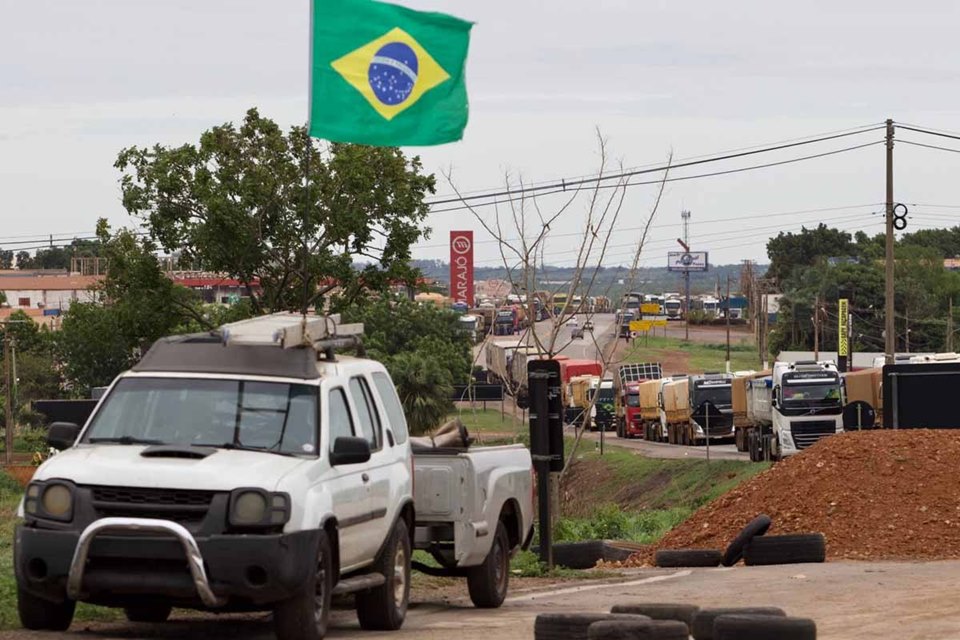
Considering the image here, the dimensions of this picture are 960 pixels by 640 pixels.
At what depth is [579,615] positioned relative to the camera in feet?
36.6

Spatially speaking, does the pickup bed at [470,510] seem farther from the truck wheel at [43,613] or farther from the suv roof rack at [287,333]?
the truck wheel at [43,613]

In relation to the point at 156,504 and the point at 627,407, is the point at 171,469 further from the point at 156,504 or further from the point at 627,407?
the point at 627,407

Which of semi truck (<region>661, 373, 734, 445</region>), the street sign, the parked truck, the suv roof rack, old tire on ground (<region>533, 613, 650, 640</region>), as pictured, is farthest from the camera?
the parked truck

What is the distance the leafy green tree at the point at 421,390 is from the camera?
63.5m

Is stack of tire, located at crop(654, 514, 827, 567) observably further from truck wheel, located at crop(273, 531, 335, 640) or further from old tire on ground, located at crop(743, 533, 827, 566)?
truck wheel, located at crop(273, 531, 335, 640)

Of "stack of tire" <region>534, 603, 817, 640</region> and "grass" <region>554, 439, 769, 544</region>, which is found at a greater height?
"stack of tire" <region>534, 603, 817, 640</region>

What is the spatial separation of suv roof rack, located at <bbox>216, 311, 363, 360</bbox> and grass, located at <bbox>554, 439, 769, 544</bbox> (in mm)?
22340

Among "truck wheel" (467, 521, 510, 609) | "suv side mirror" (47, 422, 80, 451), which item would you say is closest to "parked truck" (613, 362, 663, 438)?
"truck wheel" (467, 521, 510, 609)

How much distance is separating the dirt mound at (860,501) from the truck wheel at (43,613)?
13.8 meters

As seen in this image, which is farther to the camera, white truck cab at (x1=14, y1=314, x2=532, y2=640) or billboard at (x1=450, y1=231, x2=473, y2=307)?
billboard at (x1=450, y1=231, x2=473, y2=307)

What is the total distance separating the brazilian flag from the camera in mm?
15047

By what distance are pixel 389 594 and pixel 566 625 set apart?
2.06m

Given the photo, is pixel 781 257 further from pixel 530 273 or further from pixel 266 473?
pixel 266 473

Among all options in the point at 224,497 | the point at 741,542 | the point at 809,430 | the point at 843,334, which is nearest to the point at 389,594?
the point at 224,497
